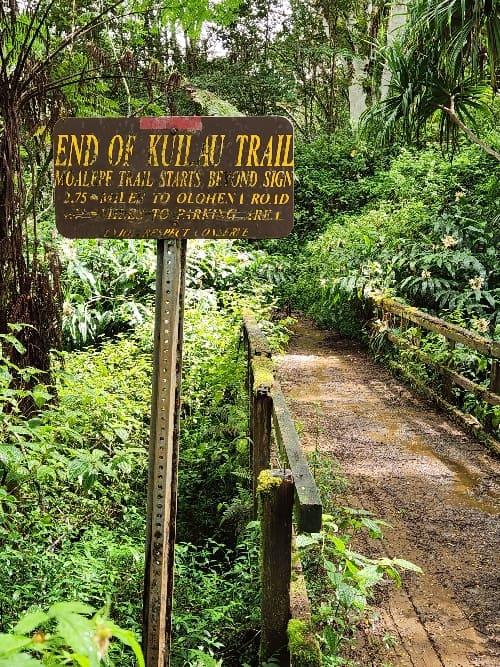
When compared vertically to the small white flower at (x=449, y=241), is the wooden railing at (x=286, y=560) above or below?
below

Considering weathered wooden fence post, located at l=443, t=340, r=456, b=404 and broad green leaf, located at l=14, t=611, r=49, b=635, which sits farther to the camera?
weathered wooden fence post, located at l=443, t=340, r=456, b=404

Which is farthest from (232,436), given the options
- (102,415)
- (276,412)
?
(276,412)

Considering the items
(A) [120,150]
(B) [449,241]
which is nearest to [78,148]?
(A) [120,150]

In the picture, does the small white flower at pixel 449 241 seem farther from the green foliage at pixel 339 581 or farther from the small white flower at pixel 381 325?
the green foliage at pixel 339 581

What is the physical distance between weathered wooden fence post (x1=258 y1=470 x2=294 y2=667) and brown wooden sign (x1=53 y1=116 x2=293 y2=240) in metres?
0.83

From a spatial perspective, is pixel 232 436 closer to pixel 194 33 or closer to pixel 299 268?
pixel 194 33

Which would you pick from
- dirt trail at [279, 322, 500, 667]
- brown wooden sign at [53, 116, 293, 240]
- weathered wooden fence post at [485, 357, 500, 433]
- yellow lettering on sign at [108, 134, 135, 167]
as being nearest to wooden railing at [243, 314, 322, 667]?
dirt trail at [279, 322, 500, 667]

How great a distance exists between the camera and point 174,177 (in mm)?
2293

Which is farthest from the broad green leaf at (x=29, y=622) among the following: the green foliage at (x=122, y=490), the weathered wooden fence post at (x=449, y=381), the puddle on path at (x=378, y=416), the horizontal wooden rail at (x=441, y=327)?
the weathered wooden fence post at (x=449, y=381)

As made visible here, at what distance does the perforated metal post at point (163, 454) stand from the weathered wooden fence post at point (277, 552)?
321mm

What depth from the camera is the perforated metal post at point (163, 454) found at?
7.37 feet

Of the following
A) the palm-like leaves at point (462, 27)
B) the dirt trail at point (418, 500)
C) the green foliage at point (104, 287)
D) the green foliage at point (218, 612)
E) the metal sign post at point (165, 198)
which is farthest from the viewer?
the green foliage at point (104, 287)

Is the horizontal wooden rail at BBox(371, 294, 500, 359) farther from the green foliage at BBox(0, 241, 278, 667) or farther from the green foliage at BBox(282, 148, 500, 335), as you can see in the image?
the green foliage at BBox(0, 241, 278, 667)

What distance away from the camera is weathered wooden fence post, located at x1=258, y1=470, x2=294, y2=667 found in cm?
239
